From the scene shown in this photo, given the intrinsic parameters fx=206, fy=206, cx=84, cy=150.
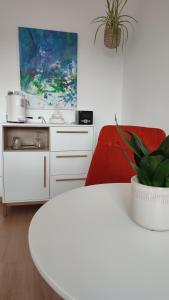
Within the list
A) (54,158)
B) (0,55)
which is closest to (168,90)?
(54,158)

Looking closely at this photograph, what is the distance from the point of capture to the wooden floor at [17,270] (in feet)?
3.93

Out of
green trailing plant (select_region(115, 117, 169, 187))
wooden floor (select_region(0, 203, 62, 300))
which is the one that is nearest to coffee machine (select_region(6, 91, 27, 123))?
wooden floor (select_region(0, 203, 62, 300))

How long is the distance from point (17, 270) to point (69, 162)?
112 cm

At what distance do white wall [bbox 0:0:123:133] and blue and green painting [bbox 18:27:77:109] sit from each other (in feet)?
0.23

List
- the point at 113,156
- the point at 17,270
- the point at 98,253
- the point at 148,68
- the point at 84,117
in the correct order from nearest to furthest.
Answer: the point at 98,253, the point at 113,156, the point at 17,270, the point at 148,68, the point at 84,117

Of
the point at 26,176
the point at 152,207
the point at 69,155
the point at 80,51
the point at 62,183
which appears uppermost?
the point at 80,51

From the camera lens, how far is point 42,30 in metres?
2.36

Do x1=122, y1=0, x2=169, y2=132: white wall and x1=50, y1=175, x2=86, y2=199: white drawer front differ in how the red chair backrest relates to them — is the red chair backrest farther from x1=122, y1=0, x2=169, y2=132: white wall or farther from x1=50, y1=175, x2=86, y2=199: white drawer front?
x1=50, y1=175, x2=86, y2=199: white drawer front

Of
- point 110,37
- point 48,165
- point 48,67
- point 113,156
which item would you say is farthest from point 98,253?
point 48,67

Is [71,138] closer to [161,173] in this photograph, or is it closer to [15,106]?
[15,106]

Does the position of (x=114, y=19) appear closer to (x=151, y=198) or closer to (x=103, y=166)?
(x=103, y=166)

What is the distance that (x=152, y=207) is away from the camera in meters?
0.53

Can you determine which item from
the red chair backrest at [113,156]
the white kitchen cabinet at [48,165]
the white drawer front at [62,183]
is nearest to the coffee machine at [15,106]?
the white kitchen cabinet at [48,165]

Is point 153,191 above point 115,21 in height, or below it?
below
